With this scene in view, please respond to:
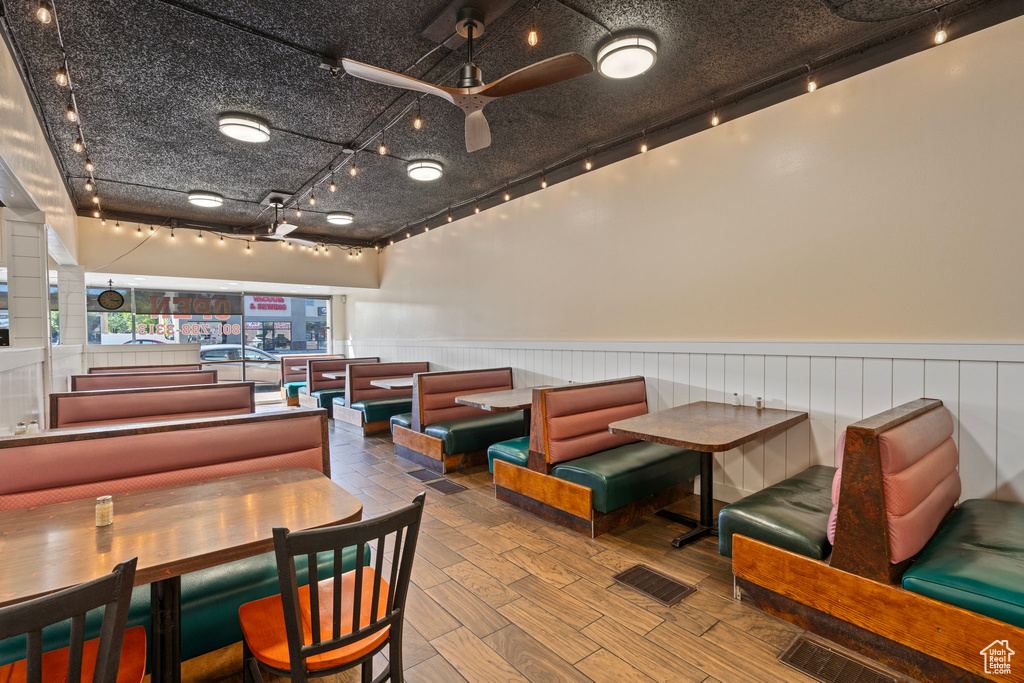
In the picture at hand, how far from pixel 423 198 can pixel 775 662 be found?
6433mm

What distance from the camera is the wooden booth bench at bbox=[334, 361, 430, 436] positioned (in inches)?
267

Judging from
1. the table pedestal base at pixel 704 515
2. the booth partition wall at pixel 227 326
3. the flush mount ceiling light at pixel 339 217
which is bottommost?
the table pedestal base at pixel 704 515

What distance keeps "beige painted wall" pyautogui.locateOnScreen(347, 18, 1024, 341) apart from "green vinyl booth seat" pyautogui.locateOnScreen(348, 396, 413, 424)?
2.87 m

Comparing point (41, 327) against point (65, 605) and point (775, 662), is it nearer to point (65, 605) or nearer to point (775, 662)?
point (65, 605)

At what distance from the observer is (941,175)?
292 centimetres

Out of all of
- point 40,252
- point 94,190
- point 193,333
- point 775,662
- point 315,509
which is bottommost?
point 775,662

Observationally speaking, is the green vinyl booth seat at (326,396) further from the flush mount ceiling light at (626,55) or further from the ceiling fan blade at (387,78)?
the flush mount ceiling light at (626,55)

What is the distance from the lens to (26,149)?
3.43 metres

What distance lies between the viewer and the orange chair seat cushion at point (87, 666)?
1332 mm

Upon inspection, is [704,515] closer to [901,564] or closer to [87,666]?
[901,564]

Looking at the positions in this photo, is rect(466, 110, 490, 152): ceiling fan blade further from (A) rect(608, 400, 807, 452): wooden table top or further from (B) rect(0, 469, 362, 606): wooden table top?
(B) rect(0, 469, 362, 606): wooden table top

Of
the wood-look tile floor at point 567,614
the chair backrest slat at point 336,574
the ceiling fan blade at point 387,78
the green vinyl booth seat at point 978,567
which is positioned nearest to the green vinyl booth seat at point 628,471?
the wood-look tile floor at point 567,614

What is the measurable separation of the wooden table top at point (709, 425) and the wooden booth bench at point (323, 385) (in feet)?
20.0

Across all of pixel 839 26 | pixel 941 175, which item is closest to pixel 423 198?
pixel 839 26
